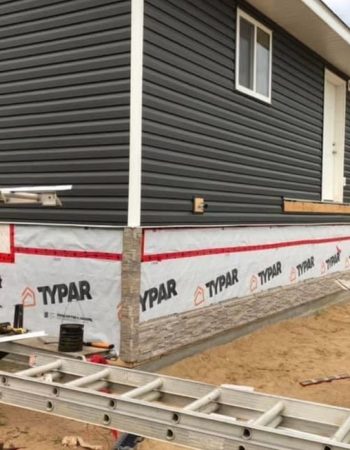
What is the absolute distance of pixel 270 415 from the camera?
137 inches

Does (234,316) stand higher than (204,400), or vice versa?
(204,400)

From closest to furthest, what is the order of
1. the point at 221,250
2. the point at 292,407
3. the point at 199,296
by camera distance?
1. the point at 292,407
2. the point at 199,296
3. the point at 221,250

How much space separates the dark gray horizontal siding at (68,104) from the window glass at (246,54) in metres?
2.82

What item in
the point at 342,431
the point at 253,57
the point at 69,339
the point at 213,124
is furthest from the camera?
the point at 253,57

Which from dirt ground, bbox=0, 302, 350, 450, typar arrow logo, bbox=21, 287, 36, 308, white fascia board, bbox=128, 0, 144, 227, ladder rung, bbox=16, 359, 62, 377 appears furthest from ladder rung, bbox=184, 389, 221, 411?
typar arrow logo, bbox=21, 287, 36, 308

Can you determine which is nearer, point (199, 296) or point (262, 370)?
point (262, 370)

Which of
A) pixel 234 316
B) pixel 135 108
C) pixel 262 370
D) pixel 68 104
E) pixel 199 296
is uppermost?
pixel 68 104

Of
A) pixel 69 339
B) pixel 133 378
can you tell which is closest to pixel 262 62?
pixel 69 339

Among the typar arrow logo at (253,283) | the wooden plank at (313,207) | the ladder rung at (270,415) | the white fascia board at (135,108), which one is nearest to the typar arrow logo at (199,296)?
the typar arrow logo at (253,283)

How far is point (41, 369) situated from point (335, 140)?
10.6 m

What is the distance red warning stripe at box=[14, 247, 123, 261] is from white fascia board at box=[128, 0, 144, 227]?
1.54 feet

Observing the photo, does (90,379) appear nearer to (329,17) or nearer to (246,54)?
(246,54)

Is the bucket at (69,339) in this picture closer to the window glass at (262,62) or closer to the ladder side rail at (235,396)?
the ladder side rail at (235,396)

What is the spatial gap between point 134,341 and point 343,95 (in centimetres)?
911
